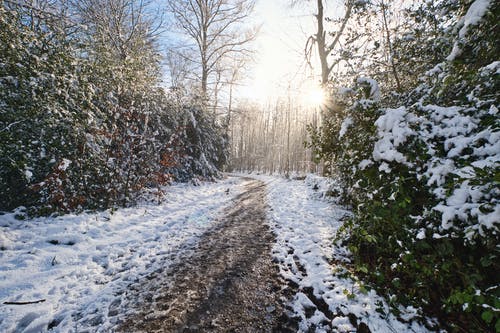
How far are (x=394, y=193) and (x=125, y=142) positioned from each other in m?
7.50

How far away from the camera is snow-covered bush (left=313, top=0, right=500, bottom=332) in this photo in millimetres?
1849

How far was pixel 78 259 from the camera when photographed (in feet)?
13.0

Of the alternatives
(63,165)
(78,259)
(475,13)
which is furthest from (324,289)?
(63,165)

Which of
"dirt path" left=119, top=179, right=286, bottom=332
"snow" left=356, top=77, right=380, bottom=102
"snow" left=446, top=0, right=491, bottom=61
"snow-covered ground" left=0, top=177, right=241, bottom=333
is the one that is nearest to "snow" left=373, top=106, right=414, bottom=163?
"snow" left=356, top=77, right=380, bottom=102

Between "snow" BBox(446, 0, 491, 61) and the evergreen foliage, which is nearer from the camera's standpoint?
"snow" BBox(446, 0, 491, 61)

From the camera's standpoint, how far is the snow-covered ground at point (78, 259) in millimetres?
2656

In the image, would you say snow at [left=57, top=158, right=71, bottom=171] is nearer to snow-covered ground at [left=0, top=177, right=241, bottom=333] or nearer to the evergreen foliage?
the evergreen foliage

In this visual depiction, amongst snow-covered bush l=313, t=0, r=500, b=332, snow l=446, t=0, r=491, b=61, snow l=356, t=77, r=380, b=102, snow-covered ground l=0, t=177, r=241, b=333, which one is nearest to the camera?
snow-covered bush l=313, t=0, r=500, b=332

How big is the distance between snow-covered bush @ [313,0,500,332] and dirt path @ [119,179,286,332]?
67.1 inches

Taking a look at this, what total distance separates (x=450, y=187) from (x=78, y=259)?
5.65 m

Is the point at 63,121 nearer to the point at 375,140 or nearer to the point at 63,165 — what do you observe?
the point at 63,165

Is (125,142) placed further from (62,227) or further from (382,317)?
(382,317)

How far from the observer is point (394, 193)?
2.49 m

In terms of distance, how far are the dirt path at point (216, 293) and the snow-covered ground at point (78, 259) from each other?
1.47ft
